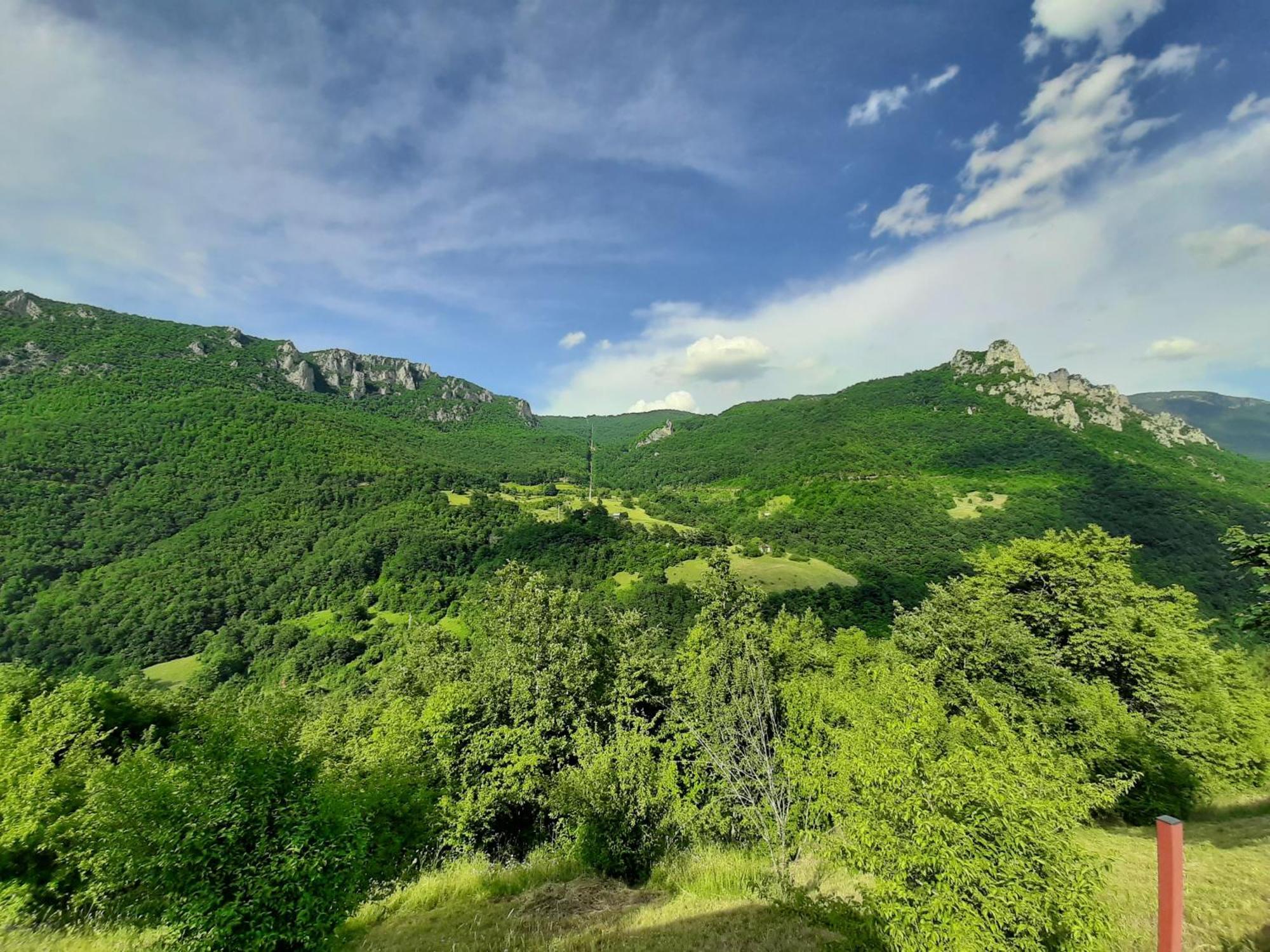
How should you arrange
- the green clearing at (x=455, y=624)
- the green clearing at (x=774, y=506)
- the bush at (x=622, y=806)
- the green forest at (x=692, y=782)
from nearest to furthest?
the green forest at (x=692, y=782)
the bush at (x=622, y=806)
the green clearing at (x=455, y=624)
the green clearing at (x=774, y=506)

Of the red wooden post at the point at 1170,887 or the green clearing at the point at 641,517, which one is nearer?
the red wooden post at the point at 1170,887

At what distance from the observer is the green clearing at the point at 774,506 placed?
184m

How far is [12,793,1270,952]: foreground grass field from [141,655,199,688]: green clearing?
110454mm

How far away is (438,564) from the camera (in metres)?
133

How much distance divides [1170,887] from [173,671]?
141 meters

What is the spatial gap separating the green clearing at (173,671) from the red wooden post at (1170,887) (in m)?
125

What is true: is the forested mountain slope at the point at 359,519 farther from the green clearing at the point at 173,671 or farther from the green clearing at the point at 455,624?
the green clearing at the point at 455,624

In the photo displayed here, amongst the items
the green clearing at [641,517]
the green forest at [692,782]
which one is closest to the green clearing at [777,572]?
the green clearing at [641,517]

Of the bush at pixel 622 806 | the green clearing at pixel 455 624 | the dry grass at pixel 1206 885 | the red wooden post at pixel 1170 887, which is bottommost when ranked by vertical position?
the green clearing at pixel 455 624

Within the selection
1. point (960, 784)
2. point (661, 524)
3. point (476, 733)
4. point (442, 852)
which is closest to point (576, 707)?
point (476, 733)

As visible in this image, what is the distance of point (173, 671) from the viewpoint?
323ft

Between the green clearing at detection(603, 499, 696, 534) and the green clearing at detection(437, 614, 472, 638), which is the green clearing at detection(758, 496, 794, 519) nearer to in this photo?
the green clearing at detection(603, 499, 696, 534)

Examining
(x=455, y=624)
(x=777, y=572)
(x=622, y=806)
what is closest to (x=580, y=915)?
(x=622, y=806)

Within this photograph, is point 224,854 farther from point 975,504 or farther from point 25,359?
point 25,359
